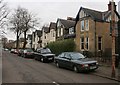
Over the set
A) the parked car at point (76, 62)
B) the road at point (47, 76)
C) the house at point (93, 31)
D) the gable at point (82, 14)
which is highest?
the gable at point (82, 14)

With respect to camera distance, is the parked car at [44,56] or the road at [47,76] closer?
the road at [47,76]

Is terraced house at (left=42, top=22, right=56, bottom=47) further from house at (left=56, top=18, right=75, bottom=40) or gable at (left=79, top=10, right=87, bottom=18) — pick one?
gable at (left=79, top=10, right=87, bottom=18)

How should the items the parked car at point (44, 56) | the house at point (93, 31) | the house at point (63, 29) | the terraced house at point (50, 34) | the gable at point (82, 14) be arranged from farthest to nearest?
the terraced house at point (50, 34)
the house at point (63, 29)
the gable at point (82, 14)
the house at point (93, 31)
the parked car at point (44, 56)

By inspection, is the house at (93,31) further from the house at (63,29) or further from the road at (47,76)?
the road at (47,76)

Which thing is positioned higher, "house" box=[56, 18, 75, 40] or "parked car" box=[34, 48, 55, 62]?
"house" box=[56, 18, 75, 40]

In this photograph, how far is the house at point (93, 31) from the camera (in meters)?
30.7

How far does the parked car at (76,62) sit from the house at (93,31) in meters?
12.3

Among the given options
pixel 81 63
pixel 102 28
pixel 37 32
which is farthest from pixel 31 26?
pixel 81 63

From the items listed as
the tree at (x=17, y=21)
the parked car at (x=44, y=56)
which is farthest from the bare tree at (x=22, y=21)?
the parked car at (x=44, y=56)

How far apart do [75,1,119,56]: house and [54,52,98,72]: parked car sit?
484 inches

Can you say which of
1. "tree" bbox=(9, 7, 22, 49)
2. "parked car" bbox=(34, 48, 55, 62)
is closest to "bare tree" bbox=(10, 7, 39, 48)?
"tree" bbox=(9, 7, 22, 49)

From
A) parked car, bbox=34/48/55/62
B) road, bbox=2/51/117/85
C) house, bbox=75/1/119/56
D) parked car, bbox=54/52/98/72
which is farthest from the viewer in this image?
house, bbox=75/1/119/56

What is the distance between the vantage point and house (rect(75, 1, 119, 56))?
3070 cm

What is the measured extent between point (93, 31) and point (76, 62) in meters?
16.0
